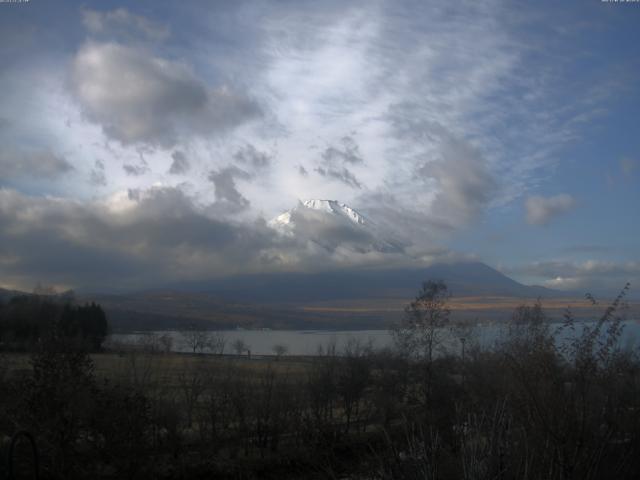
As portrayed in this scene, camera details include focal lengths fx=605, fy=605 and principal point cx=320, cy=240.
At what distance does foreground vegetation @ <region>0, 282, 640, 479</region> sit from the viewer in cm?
1011

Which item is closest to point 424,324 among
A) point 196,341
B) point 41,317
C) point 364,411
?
point 364,411

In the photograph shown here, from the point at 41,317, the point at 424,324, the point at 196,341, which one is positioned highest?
the point at 424,324

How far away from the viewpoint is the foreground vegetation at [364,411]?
10.1 m

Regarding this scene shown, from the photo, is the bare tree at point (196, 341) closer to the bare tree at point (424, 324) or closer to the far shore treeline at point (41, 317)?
the far shore treeline at point (41, 317)

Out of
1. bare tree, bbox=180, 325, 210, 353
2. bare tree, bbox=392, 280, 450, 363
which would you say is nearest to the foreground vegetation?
bare tree, bbox=392, 280, 450, 363

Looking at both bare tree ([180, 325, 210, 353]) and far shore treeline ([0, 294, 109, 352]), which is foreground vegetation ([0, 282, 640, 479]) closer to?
far shore treeline ([0, 294, 109, 352])

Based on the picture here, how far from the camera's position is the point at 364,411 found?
124ft

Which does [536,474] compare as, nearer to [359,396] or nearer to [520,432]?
[520,432]

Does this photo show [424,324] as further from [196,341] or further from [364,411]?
[196,341]

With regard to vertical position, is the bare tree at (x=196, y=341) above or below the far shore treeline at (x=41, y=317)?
below

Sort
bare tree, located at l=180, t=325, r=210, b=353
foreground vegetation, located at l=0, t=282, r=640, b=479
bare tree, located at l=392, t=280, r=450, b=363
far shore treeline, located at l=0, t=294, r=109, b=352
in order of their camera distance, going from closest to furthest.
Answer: foreground vegetation, located at l=0, t=282, r=640, b=479 < bare tree, located at l=392, t=280, r=450, b=363 < far shore treeline, located at l=0, t=294, r=109, b=352 < bare tree, located at l=180, t=325, r=210, b=353

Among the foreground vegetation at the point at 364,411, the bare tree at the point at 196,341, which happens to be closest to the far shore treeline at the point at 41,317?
the bare tree at the point at 196,341

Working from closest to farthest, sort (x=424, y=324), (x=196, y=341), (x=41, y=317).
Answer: (x=424, y=324), (x=41, y=317), (x=196, y=341)

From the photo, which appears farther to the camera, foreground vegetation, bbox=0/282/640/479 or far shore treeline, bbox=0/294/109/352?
far shore treeline, bbox=0/294/109/352
